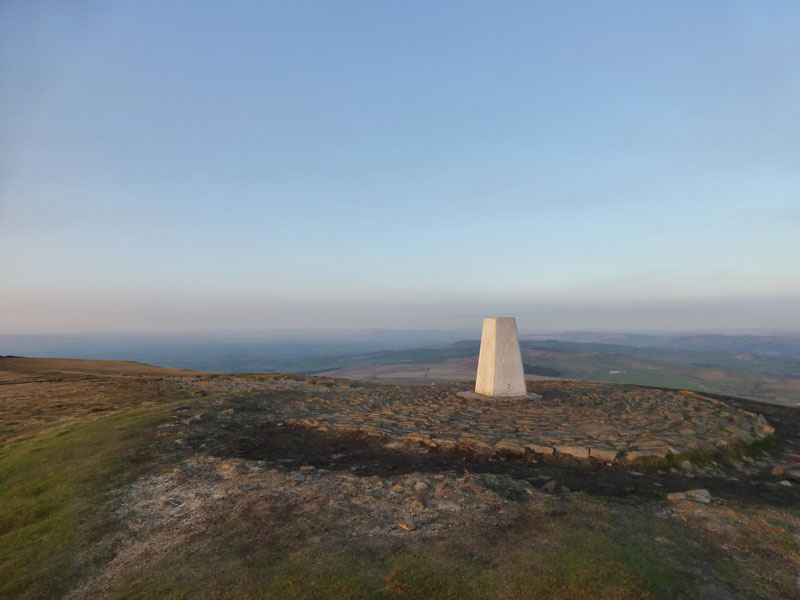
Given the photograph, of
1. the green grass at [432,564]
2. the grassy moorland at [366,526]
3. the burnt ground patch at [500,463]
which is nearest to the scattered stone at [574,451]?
the burnt ground patch at [500,463]

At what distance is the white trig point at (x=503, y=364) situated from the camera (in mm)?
18531

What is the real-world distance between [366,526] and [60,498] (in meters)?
6.20

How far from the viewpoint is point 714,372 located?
18275 cm

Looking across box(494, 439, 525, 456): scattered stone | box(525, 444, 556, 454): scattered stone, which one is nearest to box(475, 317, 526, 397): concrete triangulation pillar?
box(494, 439, 525, 456): scattered stone

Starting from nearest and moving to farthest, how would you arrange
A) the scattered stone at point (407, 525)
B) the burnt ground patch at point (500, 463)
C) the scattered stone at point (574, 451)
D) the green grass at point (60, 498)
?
the green grass at point (60, 498) < the scattered stone at point (407, 525) < the burnt ground patch at point (500, 463) < the scattered stone at point (574, 451)

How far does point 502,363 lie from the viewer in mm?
18656

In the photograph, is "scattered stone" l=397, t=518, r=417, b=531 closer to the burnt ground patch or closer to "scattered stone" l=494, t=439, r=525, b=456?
the burnt ground patch

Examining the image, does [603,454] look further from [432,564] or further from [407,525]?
[432,564]

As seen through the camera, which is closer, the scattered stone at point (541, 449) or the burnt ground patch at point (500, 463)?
the burnt ground patch at point (500, 463)

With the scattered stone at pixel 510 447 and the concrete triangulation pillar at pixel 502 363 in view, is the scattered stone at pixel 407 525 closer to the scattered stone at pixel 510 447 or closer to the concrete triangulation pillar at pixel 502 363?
the scattered stone at pixel 510 447

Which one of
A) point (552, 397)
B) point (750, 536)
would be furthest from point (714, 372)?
point (750, 536)

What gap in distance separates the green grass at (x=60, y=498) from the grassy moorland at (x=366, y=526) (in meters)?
0.04

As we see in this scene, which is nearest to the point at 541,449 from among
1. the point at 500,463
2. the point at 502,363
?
the point at 500,463

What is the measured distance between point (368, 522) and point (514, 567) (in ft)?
8.09
